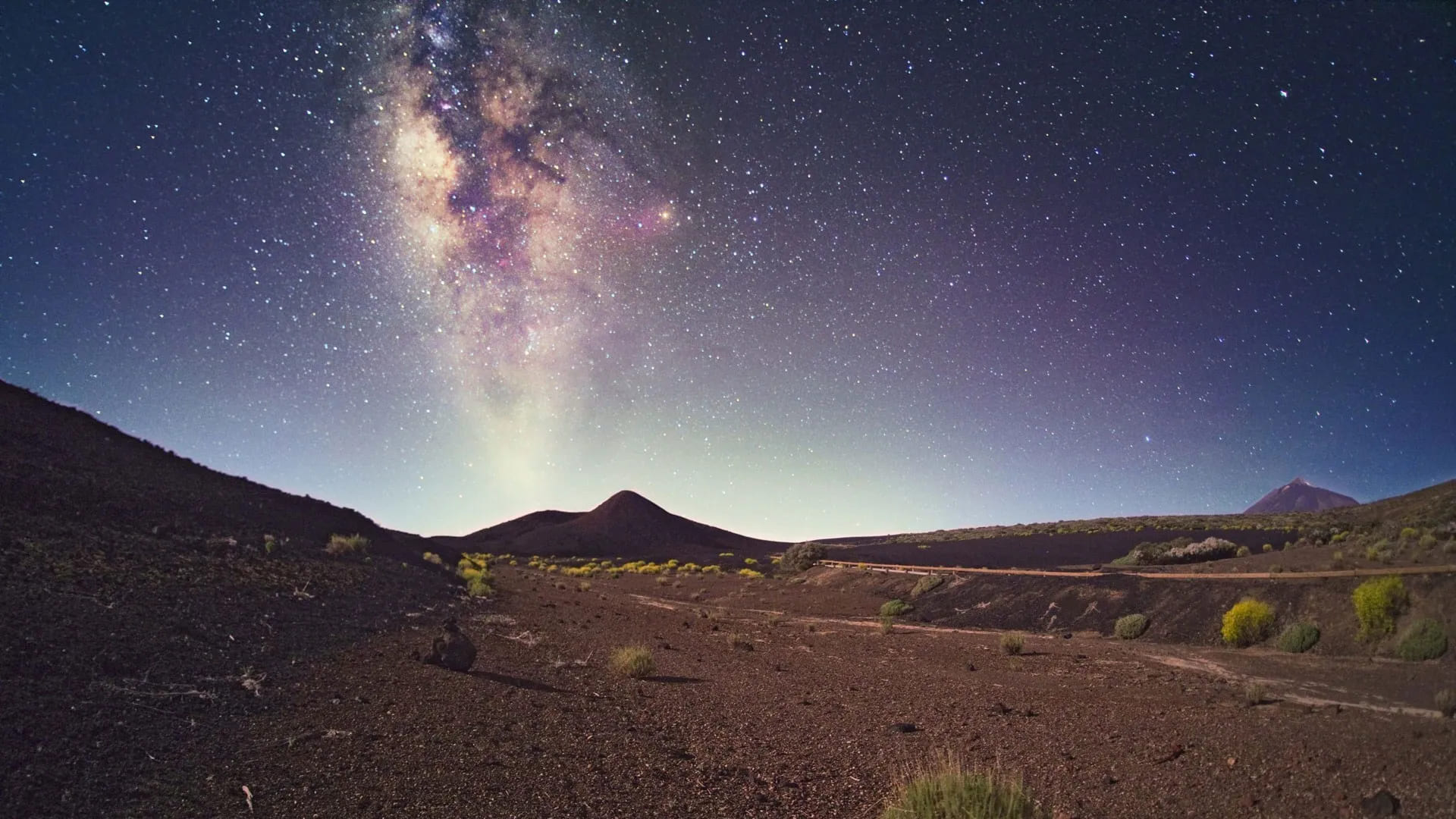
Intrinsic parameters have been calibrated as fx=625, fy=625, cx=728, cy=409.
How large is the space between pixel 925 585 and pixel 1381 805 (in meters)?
29.2

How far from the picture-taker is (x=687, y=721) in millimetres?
10344

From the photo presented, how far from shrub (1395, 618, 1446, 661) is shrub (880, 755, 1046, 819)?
15.2 metres

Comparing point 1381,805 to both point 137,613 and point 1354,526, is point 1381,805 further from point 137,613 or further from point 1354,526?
point 1354,526

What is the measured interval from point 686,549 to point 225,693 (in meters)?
101

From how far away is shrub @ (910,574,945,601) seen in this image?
3375 cm

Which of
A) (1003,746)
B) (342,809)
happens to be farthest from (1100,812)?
(342,809)

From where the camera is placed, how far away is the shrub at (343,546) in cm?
2436

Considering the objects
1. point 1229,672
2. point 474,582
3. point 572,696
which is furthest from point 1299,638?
point 474,582

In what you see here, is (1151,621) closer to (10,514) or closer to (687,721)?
(687,721)

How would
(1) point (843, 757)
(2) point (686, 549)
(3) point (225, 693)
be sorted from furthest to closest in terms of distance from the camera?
(2) point (686, 549) → (3) point (225, 693) → (1) point (843, 757)

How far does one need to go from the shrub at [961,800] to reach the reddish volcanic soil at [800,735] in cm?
139

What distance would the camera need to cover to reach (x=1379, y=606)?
620 inches

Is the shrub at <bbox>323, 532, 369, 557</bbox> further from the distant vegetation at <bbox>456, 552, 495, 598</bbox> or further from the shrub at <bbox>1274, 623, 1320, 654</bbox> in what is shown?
the shrub at <bbox>1274, 623, 1320, 654</bbox>

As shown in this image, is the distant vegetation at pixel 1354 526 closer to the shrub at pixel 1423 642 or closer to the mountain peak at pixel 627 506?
the shrub at pixel 1423 642
